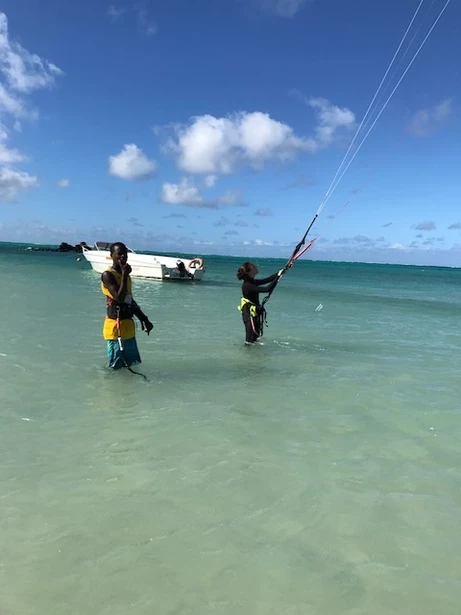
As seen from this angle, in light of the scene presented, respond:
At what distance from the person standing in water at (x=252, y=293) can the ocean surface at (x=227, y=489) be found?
4.93ft

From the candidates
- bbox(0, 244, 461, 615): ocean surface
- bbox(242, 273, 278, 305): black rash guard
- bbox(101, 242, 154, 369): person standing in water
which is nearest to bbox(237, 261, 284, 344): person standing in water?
bbox(242, 273, 278, 305): black rash guard

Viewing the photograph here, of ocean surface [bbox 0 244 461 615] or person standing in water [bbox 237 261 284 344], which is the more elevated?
person standing in water [bbox 237 261 284 344]

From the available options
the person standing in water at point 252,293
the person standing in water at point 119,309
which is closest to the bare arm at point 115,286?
the person standing in water at point 119,309

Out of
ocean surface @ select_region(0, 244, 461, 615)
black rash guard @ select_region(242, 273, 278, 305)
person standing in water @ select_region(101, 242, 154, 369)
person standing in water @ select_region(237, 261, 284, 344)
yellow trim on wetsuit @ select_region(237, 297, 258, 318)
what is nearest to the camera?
ocean surface @ select_region(0, 244, 461, 615)

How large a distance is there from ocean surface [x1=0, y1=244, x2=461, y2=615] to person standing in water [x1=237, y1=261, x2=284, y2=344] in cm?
150

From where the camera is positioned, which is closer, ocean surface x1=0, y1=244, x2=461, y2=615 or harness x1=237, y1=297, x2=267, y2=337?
ocean surface x1=0, y1=244, x2=461, y2=615

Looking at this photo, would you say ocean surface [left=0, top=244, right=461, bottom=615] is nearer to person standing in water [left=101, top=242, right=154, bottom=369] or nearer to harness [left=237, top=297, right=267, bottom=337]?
person standing in water [left=101, top=242, right=154, bottom=369]

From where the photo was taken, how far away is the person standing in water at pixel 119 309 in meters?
7.14

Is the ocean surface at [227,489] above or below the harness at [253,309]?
below

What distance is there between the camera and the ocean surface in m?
3.02

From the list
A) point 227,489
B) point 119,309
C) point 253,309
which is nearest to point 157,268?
point 253,309

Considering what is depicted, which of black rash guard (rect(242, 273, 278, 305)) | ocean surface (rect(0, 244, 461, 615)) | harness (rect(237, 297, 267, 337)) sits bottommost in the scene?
ocean surface (rect(0, 244, 461, 615))

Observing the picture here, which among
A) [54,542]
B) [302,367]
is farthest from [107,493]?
[302,367]

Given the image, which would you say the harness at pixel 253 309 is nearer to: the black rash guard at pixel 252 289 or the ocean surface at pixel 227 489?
the black rash guard at pixel 252 289
